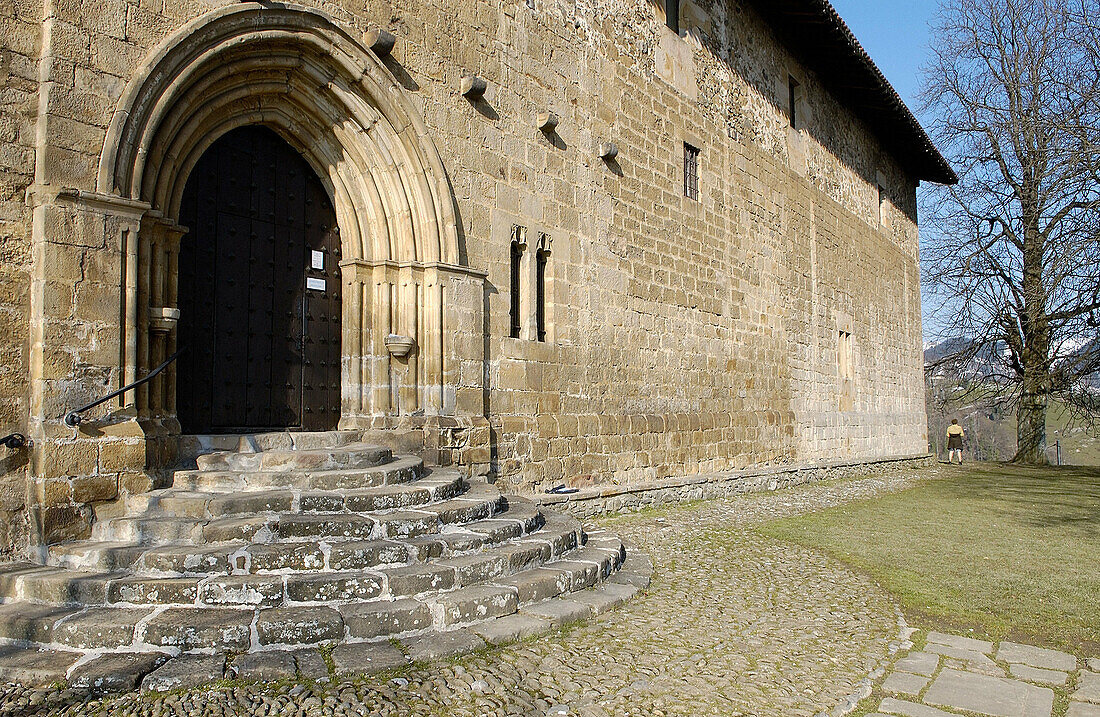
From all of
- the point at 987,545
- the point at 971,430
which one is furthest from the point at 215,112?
the point at 971,430

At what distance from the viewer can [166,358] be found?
16.3ft

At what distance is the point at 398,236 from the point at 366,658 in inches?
156

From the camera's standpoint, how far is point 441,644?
3602 mm

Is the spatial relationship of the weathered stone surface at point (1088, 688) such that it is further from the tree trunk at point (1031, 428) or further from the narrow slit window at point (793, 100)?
the tree trunk at point (1031, 428)

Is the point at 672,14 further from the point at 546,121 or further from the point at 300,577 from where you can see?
the point at 300,577

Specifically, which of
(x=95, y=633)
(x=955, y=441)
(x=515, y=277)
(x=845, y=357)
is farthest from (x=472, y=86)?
(x=955, y=441)

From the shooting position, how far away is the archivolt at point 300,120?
15.8 feet

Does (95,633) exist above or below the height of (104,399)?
below

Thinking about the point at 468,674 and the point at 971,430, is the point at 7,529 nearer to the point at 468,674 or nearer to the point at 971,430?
the point at 468,674

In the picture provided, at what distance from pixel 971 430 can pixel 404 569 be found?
54252 millimetres

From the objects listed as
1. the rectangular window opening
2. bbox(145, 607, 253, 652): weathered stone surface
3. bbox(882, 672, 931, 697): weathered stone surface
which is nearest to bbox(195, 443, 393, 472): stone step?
bbox(145, 607, 253, 652): weathered stone surface

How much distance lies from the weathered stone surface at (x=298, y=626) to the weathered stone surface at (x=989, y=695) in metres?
2.57

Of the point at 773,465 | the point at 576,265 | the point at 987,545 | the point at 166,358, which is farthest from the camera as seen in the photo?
the point at 773,465

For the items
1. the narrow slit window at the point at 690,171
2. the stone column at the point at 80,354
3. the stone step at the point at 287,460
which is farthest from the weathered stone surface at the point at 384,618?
Result: the narrow slit window at the point at 690,171
